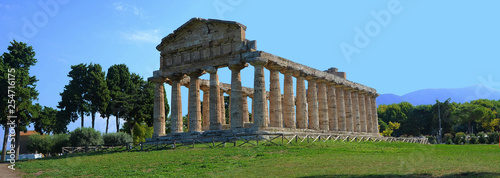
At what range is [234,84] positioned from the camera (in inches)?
1687

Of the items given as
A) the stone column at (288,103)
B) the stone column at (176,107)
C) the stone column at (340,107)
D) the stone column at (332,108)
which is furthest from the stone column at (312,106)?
the stone column at (176,107)

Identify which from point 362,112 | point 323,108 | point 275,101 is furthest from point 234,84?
point 362,112

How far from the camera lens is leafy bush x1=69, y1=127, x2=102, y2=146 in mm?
58969

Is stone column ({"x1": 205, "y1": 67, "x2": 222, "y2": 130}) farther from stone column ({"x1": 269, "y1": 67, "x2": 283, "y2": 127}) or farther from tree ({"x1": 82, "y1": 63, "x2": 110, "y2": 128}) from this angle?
tree ({"x1": 82, "y1": 63, "x2": 110, "y2": 128})

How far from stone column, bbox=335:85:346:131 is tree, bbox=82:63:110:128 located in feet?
117

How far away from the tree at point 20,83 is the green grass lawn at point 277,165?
27865 mm

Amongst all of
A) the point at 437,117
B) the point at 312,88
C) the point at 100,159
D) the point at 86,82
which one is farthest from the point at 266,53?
the point at 437,117

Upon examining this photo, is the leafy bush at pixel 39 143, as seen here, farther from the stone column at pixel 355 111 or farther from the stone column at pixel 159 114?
the stone column at pixel 355 111

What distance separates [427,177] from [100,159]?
79.8ft

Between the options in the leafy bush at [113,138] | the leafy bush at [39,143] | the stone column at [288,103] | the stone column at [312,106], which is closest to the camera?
the stone column at [288,103]

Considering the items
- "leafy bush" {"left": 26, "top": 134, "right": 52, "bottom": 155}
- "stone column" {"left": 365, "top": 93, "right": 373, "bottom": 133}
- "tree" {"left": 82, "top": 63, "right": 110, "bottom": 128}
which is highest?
"tree" {"left": 82, "top": 63, "right": 110, "bottom": 128}

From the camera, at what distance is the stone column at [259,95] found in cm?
4025

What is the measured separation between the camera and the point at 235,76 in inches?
1678

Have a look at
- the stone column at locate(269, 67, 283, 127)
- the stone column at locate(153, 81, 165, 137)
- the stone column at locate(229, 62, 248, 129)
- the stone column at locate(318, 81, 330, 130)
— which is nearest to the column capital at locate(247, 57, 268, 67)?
the stone column at locate(229, 62, 248, 129)
